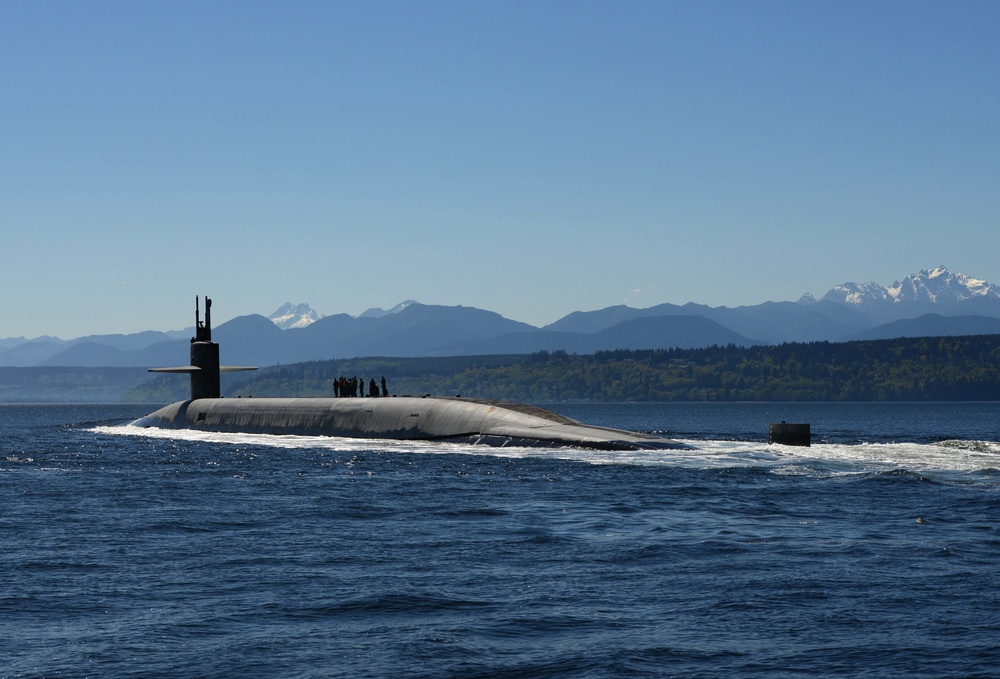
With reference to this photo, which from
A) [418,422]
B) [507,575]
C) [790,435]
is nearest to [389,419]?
[418,422]

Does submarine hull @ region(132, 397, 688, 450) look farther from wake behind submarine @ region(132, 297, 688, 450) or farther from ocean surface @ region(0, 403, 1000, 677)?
ocean surface @ region(0, 403, 1000, 677)

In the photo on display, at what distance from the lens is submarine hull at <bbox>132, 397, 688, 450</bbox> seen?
55.4 meters

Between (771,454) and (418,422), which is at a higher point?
(418,422)

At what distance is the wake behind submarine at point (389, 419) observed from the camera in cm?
5575

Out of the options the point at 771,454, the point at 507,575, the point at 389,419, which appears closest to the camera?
the point at 507,575

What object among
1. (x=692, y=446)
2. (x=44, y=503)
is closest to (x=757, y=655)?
(x=44, y=503)

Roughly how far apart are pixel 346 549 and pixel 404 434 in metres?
36.9

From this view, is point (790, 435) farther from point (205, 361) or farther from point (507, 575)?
point (205, 361)

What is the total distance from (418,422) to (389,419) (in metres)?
2.67

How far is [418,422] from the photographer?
204 ft

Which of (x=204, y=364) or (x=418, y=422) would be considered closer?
(x=418, y=422)

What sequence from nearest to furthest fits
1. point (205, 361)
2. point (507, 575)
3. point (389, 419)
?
point (507, 575) < point (389, 419) < point (205, 361)

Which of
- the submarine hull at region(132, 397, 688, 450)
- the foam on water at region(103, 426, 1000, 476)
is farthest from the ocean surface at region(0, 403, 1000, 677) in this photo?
the submarine hull at region(132, 397, 688, 450)

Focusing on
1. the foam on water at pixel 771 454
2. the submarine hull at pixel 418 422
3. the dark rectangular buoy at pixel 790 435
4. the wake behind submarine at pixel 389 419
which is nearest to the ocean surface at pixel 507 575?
the foam on water at pixel 771 454
